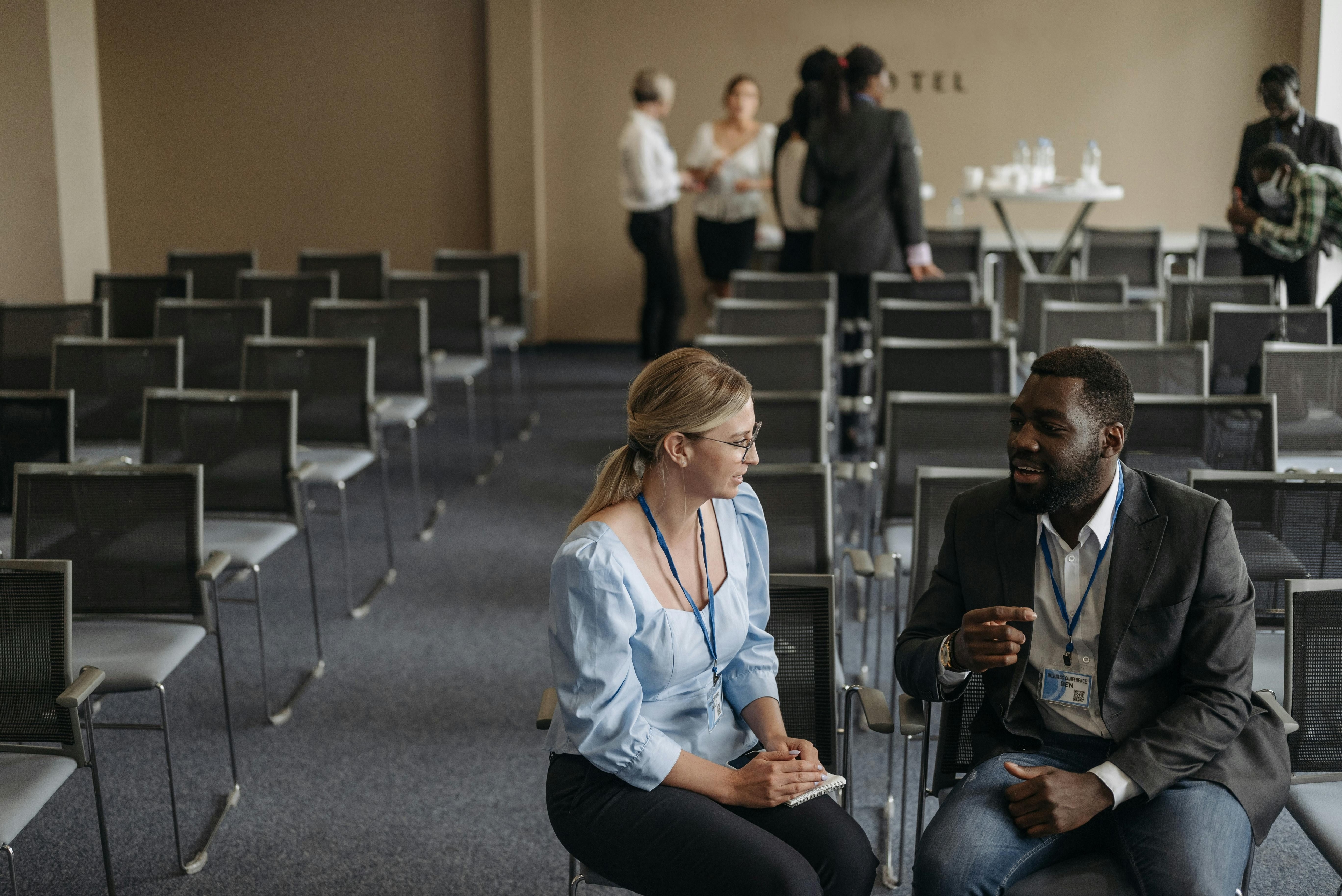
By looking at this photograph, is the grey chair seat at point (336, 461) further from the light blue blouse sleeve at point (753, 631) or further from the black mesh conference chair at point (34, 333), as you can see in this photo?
the light blue blouse sleeve at point (753, 631)

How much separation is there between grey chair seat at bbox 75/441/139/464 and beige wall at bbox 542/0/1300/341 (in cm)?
580

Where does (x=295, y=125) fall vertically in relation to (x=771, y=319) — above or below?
above

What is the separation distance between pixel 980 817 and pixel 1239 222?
4.63 meters

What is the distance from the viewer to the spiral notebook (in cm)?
200

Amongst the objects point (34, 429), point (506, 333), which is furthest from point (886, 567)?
point (506, 333)

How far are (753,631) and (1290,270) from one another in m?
4.66

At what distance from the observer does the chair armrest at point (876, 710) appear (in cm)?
218

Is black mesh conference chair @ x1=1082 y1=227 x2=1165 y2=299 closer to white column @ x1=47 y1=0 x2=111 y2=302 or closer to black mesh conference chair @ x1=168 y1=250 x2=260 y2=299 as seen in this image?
black mesh conference chair @ x1=168 y1=250 x2=260 y2=299

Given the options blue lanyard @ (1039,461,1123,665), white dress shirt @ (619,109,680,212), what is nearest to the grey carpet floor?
blue lanyard @ (1039,461,1123,665)

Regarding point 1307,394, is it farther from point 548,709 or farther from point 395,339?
point 395,339

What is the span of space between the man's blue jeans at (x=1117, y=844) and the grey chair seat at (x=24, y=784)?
1.58 metres

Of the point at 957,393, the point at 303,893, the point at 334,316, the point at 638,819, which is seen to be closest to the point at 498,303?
the point at 334,316

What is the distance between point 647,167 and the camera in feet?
25.5

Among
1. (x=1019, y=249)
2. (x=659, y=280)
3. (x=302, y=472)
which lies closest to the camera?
(x=302, y=472)
